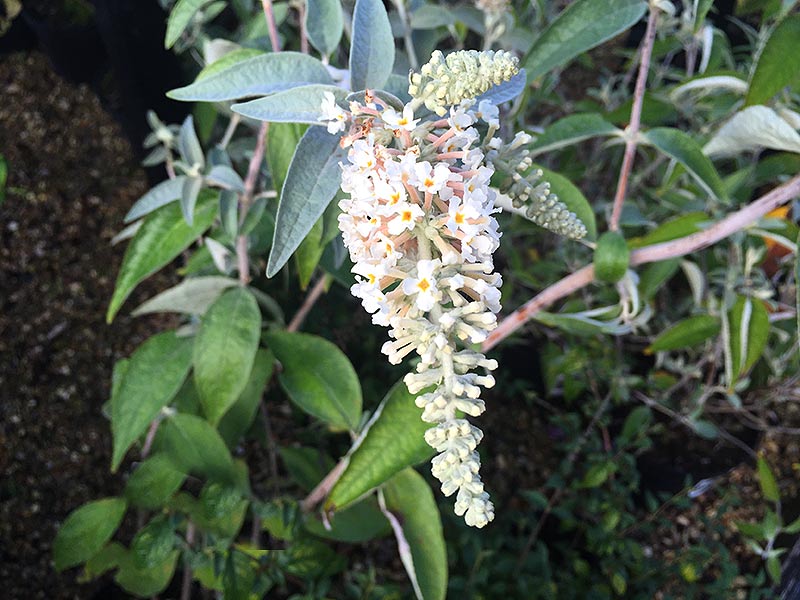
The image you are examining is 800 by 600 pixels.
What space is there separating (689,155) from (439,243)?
0.43 metres

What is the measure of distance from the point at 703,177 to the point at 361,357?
31.6 inches

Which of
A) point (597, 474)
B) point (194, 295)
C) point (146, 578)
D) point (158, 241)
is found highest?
point (158, 241)

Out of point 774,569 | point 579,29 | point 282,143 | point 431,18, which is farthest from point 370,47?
point 774,569

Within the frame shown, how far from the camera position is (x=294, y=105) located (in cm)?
59

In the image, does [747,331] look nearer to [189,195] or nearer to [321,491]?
[321,491]

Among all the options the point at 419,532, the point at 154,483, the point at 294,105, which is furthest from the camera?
the point at 154,483

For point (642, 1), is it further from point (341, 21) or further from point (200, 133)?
point (200, 133)

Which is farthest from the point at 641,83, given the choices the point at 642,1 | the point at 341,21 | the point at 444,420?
the point at 444,420

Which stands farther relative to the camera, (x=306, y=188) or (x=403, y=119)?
(x=306, y=188)

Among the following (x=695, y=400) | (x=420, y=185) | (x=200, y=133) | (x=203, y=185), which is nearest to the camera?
(x=420, y=185)

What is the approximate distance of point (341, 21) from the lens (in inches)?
28.4

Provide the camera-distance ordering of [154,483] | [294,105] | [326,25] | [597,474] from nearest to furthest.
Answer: [294,105], [326,25], [154,483], [597,474]

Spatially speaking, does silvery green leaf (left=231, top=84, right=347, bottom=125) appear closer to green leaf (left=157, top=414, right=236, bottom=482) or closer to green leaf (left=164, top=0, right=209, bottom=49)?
green leaf (left=164, top=0, right=209, bottom=49)

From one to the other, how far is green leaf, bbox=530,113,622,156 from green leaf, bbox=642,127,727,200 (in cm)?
5
